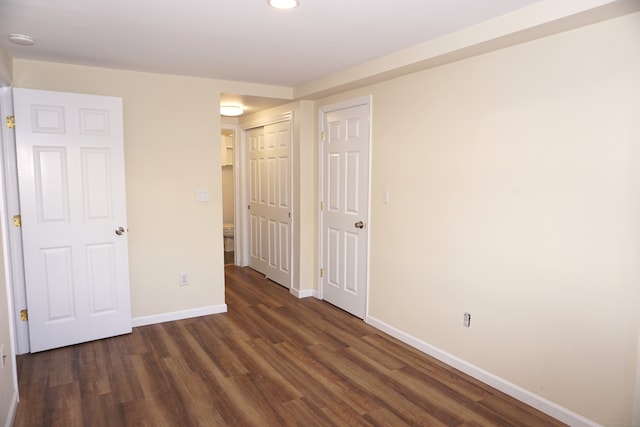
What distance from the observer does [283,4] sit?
2.16 metres

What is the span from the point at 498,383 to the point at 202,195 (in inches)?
120

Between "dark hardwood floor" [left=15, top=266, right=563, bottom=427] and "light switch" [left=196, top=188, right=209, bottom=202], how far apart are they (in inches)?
48.7

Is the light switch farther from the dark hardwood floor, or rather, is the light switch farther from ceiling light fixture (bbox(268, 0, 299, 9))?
ceiling light fixture (bbox(268, 0, 299, 9))

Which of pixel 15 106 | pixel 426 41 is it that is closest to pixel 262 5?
pixel 426 41

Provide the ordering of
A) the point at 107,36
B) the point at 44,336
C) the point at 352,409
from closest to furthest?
1. the point at 352,409
2. the point at 107,36
3. the point at 44,336

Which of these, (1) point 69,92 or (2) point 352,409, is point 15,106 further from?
(2) point 352,409

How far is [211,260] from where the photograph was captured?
422 centimetres

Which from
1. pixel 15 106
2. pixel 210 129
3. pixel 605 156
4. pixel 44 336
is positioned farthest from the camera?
pixel 210 129

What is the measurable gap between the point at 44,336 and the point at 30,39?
228cm

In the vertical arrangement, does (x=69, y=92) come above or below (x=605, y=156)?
above

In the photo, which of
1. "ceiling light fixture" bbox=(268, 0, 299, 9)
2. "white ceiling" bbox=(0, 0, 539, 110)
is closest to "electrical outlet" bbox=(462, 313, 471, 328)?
"white ceiling" bbox=(0, 0, 539, 110)

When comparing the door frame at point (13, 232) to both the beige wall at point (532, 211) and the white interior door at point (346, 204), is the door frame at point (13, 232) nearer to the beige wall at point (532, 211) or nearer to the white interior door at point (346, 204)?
the white interior door at point (346, 204)

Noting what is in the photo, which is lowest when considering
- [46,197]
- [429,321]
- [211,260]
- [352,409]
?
[352,409]

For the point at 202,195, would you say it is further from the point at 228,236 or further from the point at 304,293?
the point at 228,236
